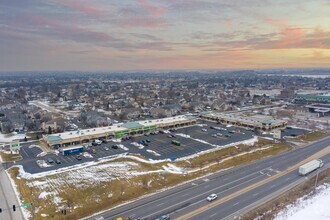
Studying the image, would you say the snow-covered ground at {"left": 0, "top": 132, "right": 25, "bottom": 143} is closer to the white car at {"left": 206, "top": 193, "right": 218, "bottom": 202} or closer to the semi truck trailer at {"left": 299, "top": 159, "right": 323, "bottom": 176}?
the white car at {"left": 206, "top": 193, "right": 218, "bottom": 202}

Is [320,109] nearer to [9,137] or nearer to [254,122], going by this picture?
[254,122]

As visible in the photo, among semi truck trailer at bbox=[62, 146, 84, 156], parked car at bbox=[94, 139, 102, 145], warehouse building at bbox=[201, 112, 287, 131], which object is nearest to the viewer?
semi truck trailer at bbox=[62, 146, 84, 156]

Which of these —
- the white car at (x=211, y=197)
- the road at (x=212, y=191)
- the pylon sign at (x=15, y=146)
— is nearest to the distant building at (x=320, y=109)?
the road at (x=212, y=191)

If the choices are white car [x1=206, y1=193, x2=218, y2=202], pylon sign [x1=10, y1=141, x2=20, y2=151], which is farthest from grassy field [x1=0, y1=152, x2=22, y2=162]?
white car [x1=206, y1=193, x2=218, y2=202]

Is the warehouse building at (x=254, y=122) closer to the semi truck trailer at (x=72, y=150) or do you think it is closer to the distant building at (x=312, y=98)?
the semi truck trailer at (x=72, y=150)

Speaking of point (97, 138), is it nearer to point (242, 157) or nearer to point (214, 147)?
point (214, 147)

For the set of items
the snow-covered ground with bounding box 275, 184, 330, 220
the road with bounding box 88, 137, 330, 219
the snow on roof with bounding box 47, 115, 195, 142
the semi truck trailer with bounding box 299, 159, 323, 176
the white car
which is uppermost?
the snow on roof with bounding box 47, 115, 195, 142

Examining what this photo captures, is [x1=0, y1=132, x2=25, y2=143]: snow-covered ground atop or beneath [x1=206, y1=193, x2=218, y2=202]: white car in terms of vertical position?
beneath
